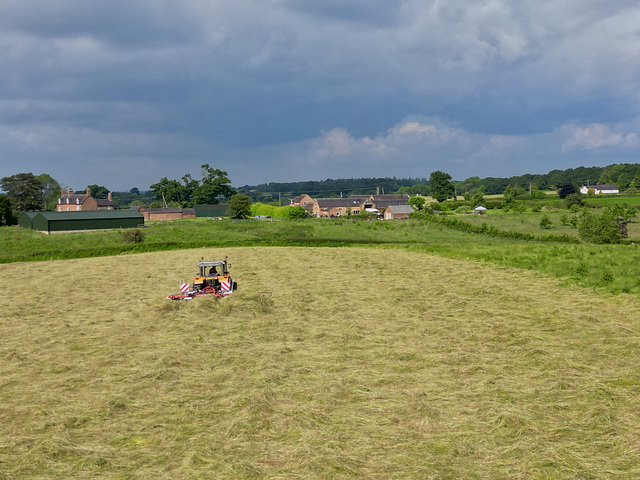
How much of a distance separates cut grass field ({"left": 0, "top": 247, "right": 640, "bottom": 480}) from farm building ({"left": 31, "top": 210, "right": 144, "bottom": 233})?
60.9 metres

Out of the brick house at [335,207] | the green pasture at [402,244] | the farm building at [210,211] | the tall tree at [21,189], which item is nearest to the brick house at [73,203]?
the tall tree at [21,189]

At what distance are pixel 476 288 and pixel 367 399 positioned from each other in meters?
16.9

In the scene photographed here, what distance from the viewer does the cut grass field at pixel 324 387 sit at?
26.5 feet

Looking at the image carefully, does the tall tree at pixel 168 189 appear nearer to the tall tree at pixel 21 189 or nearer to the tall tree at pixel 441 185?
the tall tree at pixel 21 189

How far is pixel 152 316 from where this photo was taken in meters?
19.8

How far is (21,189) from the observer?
358ft

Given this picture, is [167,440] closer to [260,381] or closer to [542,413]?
[260,381]

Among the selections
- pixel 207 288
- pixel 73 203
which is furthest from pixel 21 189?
pixel 207 288

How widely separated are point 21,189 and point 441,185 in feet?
433

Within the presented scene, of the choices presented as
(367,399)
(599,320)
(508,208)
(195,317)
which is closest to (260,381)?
(367,399)

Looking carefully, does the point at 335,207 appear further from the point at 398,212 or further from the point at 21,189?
the point at 21,189

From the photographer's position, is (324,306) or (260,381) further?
(324,306)

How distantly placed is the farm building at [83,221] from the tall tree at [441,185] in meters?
109

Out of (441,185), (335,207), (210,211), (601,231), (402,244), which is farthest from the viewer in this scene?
(441,185)
